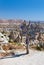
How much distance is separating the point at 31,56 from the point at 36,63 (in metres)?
2.21

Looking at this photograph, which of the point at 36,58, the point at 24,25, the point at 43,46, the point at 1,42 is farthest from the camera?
the point at 1,42

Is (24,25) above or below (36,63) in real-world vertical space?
above

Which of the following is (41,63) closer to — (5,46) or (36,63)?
(36,63)

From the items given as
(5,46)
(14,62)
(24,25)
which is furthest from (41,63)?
(5,46)

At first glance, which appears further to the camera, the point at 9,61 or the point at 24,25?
the point at 24,25

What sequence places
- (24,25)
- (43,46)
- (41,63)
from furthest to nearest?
1. (43,46)
2. (24,25)
3. (41,63)

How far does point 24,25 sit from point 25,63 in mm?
4570

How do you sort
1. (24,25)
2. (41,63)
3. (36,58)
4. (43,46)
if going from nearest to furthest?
(41,63) < (36,58) < (24,25) < (43,46)

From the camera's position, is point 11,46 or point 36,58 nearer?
point 36,58

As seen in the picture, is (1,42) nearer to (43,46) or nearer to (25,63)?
(43,46)

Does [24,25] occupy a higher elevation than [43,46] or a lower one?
higher

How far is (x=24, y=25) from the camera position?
54.7 feet

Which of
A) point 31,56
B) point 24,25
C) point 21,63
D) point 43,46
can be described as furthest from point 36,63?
point 43,46

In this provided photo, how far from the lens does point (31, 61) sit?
14.0 metres
